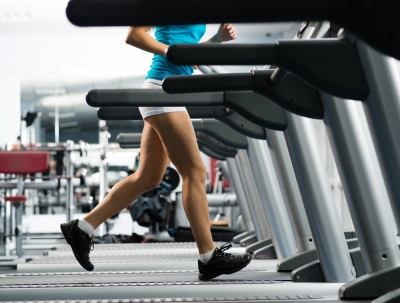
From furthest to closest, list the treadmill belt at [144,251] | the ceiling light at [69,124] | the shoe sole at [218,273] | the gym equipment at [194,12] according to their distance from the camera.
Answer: the ceiling light at [69,124] → the treadmill belt at [144,251] → the shoe sole at [218,273] → the gym equipment at [194,12]

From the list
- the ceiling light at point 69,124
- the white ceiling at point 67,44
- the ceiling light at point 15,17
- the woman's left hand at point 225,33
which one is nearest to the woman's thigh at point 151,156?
the woman's left hand at point 225,33

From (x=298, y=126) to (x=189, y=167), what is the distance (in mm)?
441

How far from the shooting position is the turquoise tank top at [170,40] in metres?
2.57

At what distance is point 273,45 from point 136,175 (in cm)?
141

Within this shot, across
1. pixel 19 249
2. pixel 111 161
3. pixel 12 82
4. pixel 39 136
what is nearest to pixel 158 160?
pixel 19 249

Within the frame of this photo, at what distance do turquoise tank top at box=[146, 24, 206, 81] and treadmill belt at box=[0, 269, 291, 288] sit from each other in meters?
0.82

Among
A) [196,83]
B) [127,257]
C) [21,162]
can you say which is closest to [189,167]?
[196,83]

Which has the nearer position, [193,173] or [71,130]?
[193,173]

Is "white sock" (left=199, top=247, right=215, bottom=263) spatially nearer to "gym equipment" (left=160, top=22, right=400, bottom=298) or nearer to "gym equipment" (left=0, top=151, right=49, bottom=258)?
"gym equipment" (left=160, top=22, right=400, bottom=298)

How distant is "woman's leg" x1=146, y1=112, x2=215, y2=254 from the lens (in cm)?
243

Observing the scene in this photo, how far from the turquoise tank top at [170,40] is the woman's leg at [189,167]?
0.21 metres

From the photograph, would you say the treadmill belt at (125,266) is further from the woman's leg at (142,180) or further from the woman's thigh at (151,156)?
the woman's thigh at (151,156)

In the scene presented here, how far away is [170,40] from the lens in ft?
8.41

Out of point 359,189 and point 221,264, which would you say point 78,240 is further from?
point 359,189
